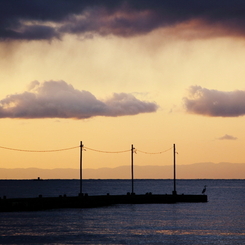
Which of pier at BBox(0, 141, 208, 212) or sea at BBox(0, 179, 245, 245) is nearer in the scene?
sea at BBox(0, 179, 245, 245)

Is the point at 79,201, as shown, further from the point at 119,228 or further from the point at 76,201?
the point at 119,228

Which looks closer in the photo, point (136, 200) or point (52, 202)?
point (52, 202)

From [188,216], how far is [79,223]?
1976 centimetres

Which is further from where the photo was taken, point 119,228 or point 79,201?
point 79,201

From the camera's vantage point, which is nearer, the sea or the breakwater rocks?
the sea

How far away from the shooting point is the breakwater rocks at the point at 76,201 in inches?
3191

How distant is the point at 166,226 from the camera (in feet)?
209

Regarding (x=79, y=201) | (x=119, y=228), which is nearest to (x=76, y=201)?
(x=79, y=201)

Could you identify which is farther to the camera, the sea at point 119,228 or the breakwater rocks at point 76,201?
the breakwater rocks at point 76,201

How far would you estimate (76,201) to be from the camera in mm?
88938

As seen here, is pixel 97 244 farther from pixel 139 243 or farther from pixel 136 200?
pixel 136 200

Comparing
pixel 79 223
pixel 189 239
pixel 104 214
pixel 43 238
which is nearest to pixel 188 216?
pixel 104 214

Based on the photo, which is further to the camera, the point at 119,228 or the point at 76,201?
the point at 76,201

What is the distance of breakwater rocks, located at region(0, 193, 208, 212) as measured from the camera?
81.1m
